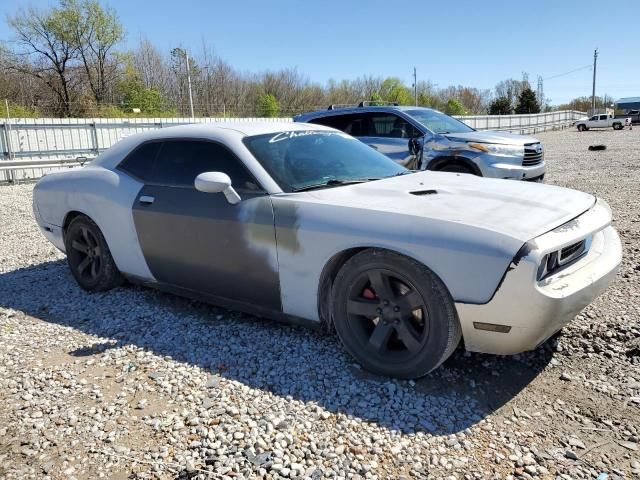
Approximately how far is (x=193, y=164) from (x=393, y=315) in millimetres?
2022

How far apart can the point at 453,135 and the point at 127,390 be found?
6.72m

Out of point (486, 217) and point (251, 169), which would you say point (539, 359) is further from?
point (251, 169)

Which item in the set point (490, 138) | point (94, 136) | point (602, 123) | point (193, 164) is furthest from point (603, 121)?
point (193, 164)

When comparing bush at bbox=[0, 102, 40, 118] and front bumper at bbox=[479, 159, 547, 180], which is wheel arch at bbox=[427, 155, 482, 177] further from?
bush at bbox=[0, 102, 40, 118]

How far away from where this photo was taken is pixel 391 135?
8641mm

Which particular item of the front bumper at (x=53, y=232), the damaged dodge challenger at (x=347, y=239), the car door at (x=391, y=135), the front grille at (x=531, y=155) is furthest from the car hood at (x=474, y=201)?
the front grille at (x=531, y=155)

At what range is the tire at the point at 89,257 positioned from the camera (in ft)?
14.8

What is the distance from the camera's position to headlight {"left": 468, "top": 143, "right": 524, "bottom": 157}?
7.80 meters

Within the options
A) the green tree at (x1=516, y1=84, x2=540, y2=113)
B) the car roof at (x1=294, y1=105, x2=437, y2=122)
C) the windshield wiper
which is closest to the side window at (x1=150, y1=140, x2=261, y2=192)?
the windshield wiper

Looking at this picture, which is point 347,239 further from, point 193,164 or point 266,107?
point 266,107

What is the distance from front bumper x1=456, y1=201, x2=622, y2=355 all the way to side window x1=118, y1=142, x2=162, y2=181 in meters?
2.86

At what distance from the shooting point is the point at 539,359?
3145 millimetres

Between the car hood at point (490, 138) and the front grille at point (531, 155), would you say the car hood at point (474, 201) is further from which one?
the front grille at point (531, 155)

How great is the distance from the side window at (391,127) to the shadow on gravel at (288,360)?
5.40m
